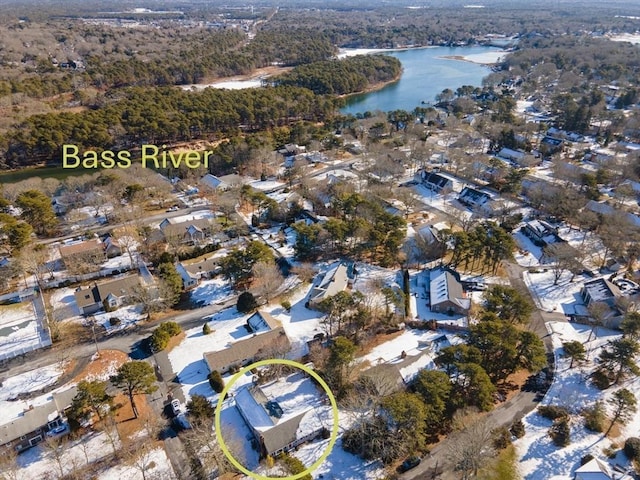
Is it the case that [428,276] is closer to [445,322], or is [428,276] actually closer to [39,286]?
[445,322]

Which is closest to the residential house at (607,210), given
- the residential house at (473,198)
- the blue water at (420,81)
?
the residential house at (473,198)

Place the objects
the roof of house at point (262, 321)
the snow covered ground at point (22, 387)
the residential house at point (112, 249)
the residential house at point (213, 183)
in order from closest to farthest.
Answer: the snow covered ground at point (22, 387) < the roof of house at point (262, 321) < the residential house at point (112, 249) < the residential house at point (213, 183)

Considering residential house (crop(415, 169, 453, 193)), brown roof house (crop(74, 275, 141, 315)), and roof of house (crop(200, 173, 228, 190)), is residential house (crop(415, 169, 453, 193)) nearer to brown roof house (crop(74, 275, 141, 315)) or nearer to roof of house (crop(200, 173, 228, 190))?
roof of house (crop(200, 173, 228, 190))

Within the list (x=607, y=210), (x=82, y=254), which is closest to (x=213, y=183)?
(x=82, y=254)

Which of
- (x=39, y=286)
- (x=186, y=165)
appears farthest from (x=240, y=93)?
(x=39, y=286)

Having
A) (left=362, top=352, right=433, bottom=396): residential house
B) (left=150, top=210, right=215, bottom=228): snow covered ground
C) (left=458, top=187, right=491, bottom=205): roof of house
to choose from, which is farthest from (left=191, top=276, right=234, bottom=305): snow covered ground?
(left=458, top=187, right=491, bottom=205): roof of house

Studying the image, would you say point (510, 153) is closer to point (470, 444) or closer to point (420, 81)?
point (470, 444)

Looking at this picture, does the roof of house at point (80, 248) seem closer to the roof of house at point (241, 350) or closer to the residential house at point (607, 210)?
the roof of house at point (241, 350)
